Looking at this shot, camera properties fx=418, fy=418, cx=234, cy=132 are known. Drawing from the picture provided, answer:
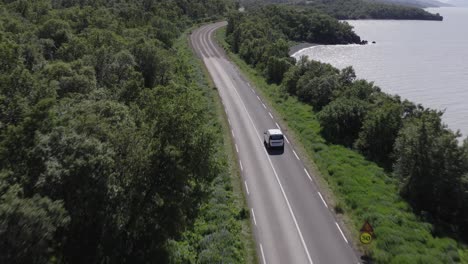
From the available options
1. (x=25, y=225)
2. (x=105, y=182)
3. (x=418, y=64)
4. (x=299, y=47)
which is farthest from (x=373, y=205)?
(x=299, y=47)

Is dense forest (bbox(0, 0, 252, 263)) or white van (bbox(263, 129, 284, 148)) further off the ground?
dense forest (bbox(0, 0, 252, 263))

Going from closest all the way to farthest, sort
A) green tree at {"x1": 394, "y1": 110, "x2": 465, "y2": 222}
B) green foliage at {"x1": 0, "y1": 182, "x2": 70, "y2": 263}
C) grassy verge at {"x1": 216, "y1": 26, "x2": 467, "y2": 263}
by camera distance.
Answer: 1. green foliage at {"x1": 0, "y1": 182, "x2": 70, "y2": 263}
2. grassy verge at {"x1": 216, "y1": 26, "x2": 467, "y2": 263}
3. green tree at {"x1": 394, "y1": 110, "x2": 465, "y2": 222}

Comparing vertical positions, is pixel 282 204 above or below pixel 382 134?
below

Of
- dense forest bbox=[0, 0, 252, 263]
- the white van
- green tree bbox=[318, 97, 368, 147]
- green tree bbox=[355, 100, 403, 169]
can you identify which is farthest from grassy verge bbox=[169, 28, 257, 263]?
green tree bbox=[355, 100, 403, 169]

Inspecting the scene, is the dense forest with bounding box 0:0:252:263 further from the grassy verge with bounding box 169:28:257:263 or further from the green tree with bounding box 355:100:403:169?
the green tree with bounding box 355:100:403:169

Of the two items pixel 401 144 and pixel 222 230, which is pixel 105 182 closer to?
pixel 222 230

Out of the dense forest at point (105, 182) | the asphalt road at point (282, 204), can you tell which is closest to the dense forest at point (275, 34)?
the asphalt road at point (282, 204)

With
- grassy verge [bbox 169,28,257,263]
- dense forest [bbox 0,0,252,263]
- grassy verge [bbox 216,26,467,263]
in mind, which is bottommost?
grassy verge [bbox 216,26,467,263]
